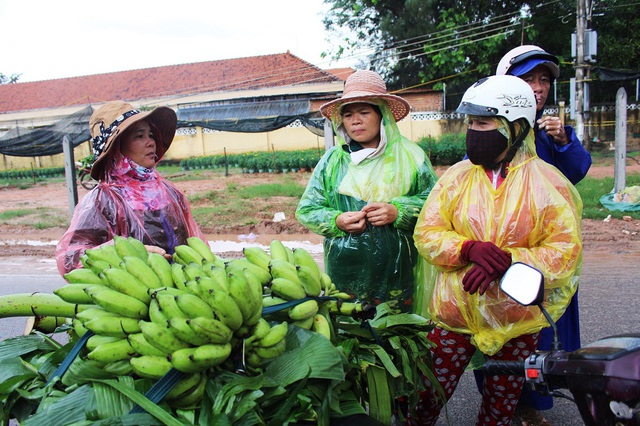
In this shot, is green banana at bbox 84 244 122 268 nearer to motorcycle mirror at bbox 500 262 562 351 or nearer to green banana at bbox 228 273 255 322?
green banana at bbox 228 273 255 322

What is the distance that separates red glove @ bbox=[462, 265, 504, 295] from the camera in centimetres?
210

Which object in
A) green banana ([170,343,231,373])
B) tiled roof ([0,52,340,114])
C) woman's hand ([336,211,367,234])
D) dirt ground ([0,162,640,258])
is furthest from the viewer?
tiled roof ([0,52,340,114])

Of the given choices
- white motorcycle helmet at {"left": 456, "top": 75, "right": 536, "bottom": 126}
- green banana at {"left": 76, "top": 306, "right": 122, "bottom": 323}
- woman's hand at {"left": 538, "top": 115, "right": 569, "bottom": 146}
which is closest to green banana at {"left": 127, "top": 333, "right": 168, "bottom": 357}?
green banana at {"left": 76, "top": 306, "right": 122, "bottom": 323}

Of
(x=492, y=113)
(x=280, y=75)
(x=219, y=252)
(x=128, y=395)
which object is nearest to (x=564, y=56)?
(x=280, y=75)

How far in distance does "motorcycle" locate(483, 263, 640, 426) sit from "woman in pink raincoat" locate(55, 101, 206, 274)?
181cm

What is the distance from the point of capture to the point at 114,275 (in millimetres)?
1479

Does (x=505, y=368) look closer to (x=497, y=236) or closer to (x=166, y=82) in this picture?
(x=497, y=236)

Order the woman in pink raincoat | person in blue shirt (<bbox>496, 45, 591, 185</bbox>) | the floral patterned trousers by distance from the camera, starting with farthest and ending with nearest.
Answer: person in blue shirt (<bbox>496, 45, 591, 185</bbox>)
the woman in pink raincoat
the floral patterned trousers

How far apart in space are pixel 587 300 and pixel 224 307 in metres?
4.80

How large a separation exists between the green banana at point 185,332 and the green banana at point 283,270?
39 cm

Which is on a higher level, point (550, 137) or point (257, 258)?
point (550, 137)

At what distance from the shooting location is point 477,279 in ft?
6.89

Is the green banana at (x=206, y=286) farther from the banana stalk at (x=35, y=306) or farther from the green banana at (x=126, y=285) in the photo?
the banana stalk at (x=35, y=306)

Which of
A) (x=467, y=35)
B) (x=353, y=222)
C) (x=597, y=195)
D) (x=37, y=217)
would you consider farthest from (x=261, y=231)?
(x=467, y=35)
